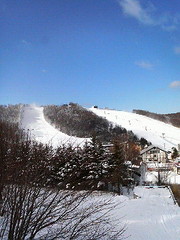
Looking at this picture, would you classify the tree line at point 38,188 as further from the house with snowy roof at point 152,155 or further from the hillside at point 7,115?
the house with snowy roof at point 152,155

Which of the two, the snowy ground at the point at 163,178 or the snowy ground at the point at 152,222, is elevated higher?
the snowy ground at the point at 152,222

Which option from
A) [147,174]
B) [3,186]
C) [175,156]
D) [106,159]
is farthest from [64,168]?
[175,156]

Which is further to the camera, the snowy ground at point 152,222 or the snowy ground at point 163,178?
the snowy ground at point 163,178

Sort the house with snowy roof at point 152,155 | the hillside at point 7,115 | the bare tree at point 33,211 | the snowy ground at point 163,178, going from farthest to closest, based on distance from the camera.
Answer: the house with snowy roof at point 152,155, the snowy ground at point 163,178, the hillside at point 7,115, the bare tree at point 33,211

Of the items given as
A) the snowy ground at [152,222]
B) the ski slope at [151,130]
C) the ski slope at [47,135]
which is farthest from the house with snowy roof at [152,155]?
the snowy ground at [152,222]

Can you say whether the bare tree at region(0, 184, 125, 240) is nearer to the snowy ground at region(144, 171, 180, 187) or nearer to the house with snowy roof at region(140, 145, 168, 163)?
the snowy ground at region(144, 171, 180, 187)

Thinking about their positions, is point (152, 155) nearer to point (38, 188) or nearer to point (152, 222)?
point (152, 222)

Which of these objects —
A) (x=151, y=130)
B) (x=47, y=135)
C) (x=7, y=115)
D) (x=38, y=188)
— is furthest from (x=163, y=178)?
(x=151, y=130)

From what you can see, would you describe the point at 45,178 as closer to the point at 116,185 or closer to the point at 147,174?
the point at 116,185

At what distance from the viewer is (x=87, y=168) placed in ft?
20.3

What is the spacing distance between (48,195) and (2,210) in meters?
0.80

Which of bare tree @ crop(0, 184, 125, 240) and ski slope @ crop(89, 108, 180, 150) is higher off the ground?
ski slope @ crop(89, 108, 180, 150)

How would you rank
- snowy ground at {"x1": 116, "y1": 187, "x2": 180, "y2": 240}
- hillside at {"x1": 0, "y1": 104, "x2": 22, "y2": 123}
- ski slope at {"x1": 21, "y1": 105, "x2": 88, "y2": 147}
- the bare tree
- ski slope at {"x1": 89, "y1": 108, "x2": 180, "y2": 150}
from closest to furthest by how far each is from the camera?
the bare tree, ski slope at {"x1": 21, "y1": 105, "x2": 88, "y2": 147}, hillside at {"x1": 0, "y1": 104, "x2": 22, "y2": 123}, snowy ground at {"x1": 116, "y1": 187, "x2": 180, "y2": 240}, ski slope at {"x1": 89, "y1": 108, "x2": 180, "y2": 150}

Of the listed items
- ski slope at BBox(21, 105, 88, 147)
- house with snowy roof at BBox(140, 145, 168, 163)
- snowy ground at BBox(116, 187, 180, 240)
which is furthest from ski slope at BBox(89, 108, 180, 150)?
snowy ground at BBox(116, 187, 180, 240)
